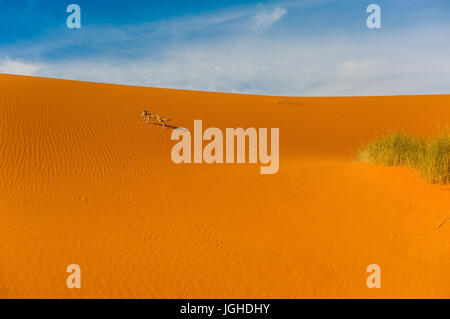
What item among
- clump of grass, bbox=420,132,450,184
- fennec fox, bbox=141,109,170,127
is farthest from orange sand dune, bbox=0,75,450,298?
fennec fox, bbox=141,109,170,127

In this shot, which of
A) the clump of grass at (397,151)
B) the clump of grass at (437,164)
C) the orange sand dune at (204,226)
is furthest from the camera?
the clump of grass at (397,151)

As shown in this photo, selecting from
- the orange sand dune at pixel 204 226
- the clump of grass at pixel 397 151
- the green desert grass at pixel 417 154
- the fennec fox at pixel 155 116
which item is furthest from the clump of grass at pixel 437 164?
the fennec fox at pixel 155 116

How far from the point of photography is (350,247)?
4.60 meters

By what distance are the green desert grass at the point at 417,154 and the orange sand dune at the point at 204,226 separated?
9.6 inches

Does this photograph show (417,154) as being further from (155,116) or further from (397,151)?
(155,116)

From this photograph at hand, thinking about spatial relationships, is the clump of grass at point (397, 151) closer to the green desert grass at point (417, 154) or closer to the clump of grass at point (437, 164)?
the green desert grass at point (417, 154)

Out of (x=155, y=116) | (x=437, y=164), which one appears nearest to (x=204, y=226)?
(x=437, y=164)

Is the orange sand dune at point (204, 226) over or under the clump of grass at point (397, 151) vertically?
under

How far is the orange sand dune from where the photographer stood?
13.2 ft

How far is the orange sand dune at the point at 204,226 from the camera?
4.03m

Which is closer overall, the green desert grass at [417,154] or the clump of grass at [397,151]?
the green desert grass at [417,154]

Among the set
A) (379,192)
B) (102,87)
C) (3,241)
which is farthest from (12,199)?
(102,87)

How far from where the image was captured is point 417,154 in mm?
6598
